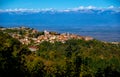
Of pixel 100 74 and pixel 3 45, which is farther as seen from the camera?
pixel 100 74

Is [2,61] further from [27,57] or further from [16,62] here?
[27,57]

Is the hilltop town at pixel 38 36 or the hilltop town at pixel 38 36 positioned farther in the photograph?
the hilltop town at pixel 38 36

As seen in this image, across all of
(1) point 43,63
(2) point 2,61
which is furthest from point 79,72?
(2) point 2,61

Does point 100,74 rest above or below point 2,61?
below

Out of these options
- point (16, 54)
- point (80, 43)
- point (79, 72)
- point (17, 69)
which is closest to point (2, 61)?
point (17, 69)

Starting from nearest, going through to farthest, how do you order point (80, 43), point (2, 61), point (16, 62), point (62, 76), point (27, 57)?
point (2, 61), point (16, 62), point (62, 76), point (27, 57), point (80, 43)

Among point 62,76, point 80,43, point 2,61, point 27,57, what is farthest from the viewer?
point 80,43

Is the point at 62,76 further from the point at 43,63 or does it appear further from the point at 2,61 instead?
the point at 2,61

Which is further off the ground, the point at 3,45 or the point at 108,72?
the point at 3,45

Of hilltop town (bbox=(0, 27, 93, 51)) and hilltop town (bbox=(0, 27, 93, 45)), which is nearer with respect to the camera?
hilltop town (bbox=(0, 27, 93, 51))
